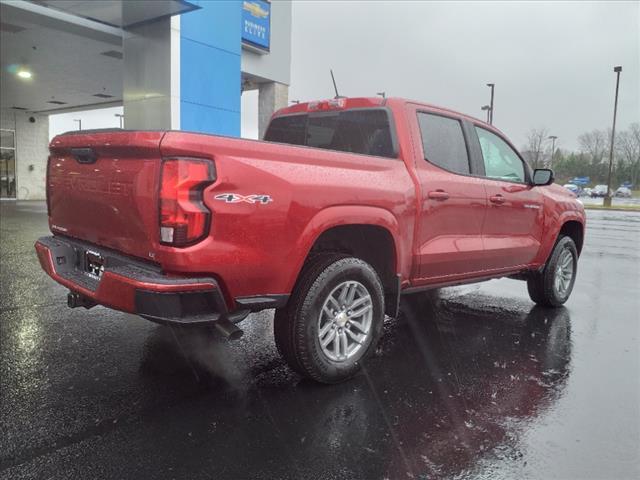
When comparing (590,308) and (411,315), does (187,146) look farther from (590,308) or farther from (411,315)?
(590,308)

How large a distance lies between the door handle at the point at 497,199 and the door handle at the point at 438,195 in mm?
734

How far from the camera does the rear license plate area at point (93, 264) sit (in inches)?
130

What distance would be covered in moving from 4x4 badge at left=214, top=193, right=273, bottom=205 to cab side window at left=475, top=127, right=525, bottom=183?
8.90 feet

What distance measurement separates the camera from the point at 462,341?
4.66 meters

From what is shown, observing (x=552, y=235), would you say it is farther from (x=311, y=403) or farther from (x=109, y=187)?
(x=109, y=187)

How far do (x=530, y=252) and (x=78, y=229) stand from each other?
13.8ft

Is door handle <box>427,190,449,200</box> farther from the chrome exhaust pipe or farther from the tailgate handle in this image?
the tailgate handle

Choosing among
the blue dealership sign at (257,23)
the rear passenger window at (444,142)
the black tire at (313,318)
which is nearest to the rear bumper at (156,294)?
the black tire at (313,318)

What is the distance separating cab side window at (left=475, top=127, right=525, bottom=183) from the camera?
500cm

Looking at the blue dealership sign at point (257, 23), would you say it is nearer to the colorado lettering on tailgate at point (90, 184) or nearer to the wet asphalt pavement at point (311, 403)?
the wet asphalt pavement at point (311, 403)

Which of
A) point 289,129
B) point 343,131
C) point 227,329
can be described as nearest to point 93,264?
point 227,329

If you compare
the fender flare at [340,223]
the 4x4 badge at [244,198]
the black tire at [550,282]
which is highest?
the 4x4 badge at [244,198]

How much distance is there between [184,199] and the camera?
2742 mm

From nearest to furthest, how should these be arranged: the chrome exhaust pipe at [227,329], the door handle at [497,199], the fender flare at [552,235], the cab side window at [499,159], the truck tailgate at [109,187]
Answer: the truck tailgate at [109,187], the chrome exhaust pipe at [227,329], the door handle at [497,199], the cab side window at [499,159], the fender flare at [552,235]
